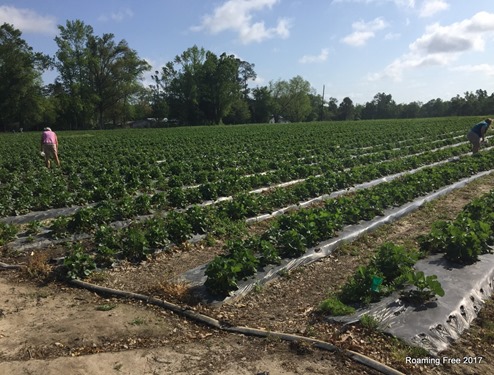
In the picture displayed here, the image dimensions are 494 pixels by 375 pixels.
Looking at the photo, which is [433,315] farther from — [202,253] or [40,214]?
[40,214]

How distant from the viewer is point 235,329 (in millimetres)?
5438

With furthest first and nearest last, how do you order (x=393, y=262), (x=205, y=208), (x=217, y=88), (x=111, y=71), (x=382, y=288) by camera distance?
1. (x=217, y=88)
2. (x=111, y=71)
3. (x=205, y=208)
4. (x=393, y=262)
5. (x=382, y=288)

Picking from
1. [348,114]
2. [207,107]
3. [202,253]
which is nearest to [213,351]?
[202,253]

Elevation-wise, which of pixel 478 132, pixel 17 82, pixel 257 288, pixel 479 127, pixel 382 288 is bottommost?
pixel 257 288

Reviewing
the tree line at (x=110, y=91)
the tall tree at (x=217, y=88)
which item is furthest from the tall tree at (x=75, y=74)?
the tall tree at (x=217, y=88)

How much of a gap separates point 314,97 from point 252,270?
13380cm

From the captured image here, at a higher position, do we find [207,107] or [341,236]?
[207,107]

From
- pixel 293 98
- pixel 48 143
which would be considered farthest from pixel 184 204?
pixel 293 98

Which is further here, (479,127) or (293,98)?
(293,98)

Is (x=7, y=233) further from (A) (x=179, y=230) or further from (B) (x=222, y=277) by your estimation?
(B) (x=222, y=277)

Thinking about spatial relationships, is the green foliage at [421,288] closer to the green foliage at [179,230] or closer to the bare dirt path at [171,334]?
the bare dirt path at [171,334]

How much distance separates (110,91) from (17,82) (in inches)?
646

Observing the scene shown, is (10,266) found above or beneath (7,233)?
beneath

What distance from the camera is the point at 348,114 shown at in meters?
126
